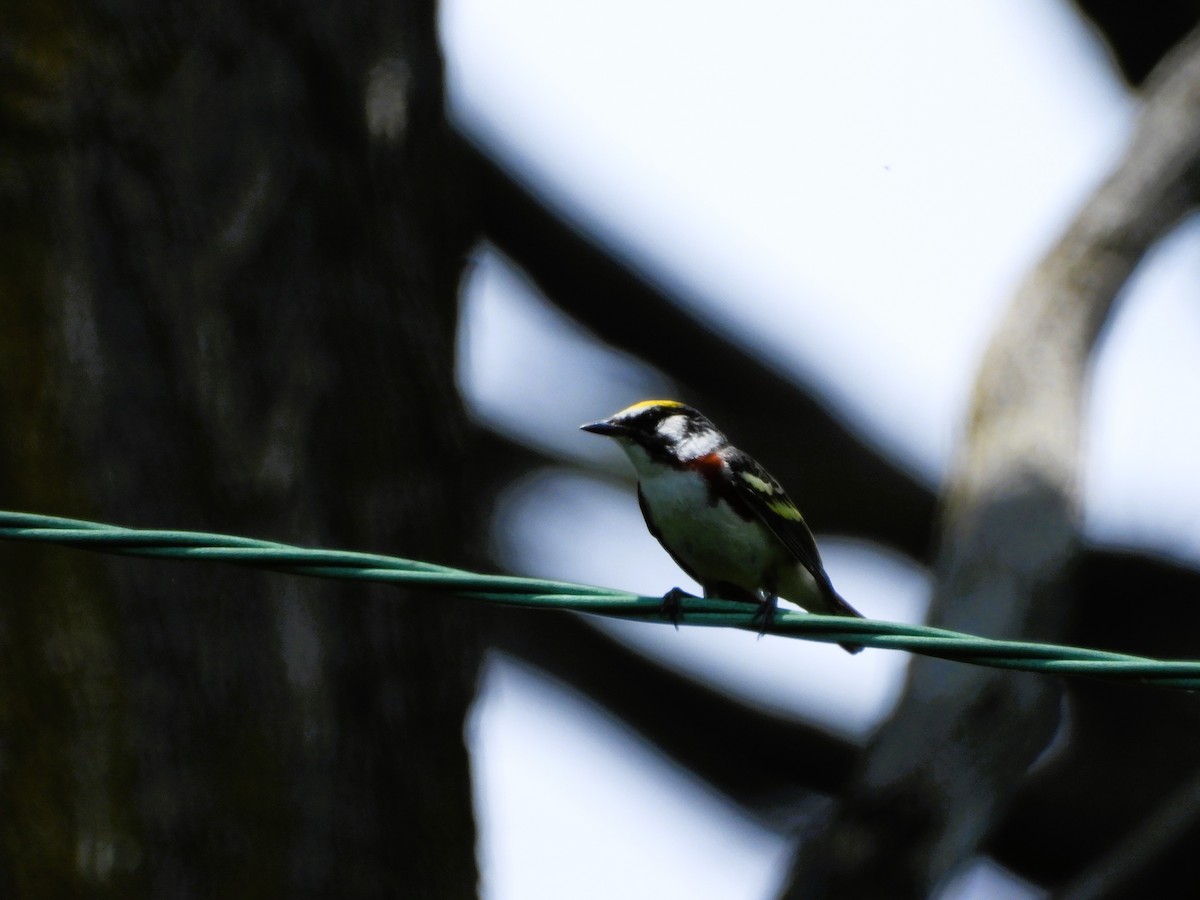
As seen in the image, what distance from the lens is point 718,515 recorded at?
5625mm

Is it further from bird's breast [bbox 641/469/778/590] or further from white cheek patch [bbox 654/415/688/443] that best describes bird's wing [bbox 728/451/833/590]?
white cheek patch [bbox 654/415/688/443]

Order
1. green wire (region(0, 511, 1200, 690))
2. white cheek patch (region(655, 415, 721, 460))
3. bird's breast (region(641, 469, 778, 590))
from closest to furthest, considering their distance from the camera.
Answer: green wire (region(0, 511, 1200, 690)) < bird's breast (region(641, 469, 778, 590)) < white cheek patch (region(655, 415, 721, 460))

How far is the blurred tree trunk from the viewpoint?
5.64m

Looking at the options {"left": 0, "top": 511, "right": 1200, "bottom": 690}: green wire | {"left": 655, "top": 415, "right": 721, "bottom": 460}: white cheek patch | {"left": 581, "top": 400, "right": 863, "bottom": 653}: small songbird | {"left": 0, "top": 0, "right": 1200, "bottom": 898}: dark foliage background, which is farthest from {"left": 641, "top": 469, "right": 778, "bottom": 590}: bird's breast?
{"left": 0, "top": 511, "right": 1200, "bottom": 690}: green wire

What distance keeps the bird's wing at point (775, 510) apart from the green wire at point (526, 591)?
6.27 feet

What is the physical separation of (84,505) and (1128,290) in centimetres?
472

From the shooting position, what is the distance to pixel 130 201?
6051mm

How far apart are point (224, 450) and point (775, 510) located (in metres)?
2.00

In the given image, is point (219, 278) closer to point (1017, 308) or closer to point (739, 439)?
point (1017, 308)

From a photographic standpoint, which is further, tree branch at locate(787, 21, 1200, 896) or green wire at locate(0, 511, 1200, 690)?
tree branch at locate(787, 21, 1200, 896)

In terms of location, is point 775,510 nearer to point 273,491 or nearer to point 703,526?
point 703,526

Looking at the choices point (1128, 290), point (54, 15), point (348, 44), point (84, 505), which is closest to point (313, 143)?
point (348, 44)

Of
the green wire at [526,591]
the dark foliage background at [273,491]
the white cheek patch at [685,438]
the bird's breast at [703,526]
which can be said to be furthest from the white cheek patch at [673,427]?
the green wire at [526,591]

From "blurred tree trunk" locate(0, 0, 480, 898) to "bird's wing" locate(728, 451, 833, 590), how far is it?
1.33 meters
